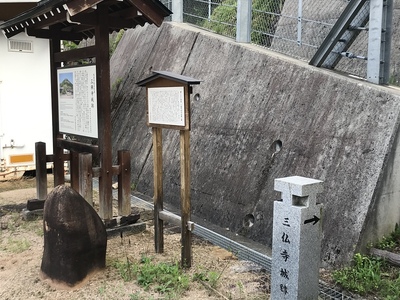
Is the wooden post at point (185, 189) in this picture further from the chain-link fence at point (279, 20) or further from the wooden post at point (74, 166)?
the chain-link fence at point (279, 20)

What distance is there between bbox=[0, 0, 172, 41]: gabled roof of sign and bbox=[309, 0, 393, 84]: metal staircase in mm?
2374

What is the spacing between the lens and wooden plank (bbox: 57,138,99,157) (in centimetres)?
570

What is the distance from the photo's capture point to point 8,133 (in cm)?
940

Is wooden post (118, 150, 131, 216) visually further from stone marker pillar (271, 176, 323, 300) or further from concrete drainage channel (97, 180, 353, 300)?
stone marker pillar (271, 176, 323, 300)

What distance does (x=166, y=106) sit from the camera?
4684 millimetres

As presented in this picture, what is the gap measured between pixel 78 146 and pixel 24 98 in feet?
14.0

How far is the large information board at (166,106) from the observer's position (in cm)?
→ 447

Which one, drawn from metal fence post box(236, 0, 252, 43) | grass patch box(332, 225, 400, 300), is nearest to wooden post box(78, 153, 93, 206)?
grass patch box(332, 225, 400, 300)

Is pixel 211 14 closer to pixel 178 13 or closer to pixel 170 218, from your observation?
pixel 178 13

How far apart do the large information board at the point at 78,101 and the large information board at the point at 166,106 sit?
109 centimetres

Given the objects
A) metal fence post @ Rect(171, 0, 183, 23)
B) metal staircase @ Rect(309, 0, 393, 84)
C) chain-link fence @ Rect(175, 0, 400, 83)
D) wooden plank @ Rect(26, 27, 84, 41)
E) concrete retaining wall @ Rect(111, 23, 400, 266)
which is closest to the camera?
concrete retaining wall @ Rect(111, 23, 400, 266)

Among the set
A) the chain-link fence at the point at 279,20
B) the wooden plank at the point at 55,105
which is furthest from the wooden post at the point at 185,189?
the chain-link fence at the point at 279,20

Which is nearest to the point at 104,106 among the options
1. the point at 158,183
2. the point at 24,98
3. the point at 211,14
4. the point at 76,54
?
the point at 76,54

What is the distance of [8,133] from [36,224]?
382 cm
